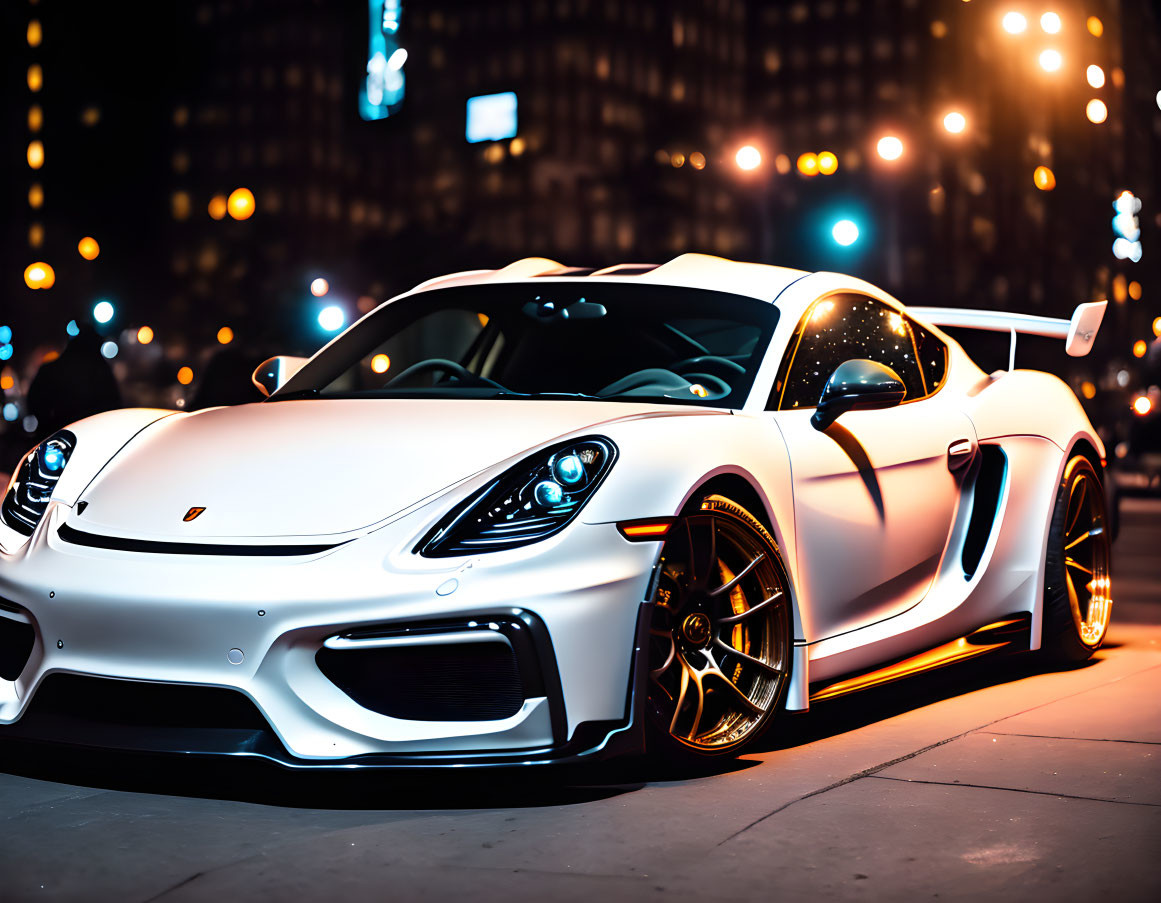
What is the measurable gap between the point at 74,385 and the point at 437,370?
220 inches

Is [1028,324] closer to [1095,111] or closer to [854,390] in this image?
[854,390]

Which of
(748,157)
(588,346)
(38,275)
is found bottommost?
(588,346)

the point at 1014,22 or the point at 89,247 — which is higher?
the point at 1014,22

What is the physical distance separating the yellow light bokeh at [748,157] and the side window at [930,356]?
1830 centimetres

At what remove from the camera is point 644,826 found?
3662mm

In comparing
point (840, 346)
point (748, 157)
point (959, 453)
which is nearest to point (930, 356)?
point (959, 453)

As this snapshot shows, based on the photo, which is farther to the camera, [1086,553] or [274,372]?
[1086,553]

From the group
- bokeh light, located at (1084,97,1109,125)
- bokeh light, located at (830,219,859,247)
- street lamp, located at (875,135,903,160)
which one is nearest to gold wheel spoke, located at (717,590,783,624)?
street lamp, located at (875,135,903,160)

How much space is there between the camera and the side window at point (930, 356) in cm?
560

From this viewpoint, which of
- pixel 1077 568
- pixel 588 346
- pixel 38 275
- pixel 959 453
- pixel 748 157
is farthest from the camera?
pixel 748 157

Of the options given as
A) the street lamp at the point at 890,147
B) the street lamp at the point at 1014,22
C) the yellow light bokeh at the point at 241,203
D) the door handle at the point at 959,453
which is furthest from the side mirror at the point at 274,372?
the street lamp at the point at 1014,22

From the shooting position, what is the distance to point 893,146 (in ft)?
79.7

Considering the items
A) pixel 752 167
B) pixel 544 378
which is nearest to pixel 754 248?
pixel 752 167

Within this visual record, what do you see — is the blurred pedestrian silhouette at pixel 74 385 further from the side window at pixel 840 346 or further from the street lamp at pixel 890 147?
the street lamp at pixel 890 147
